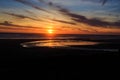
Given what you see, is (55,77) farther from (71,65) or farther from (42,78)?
(71,65)

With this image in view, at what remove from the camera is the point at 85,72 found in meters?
15.0

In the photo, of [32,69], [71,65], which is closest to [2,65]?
[32,69]

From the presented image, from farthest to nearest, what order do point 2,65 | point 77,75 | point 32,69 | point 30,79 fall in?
point 2,65
point 32,69
point 77,75
point 30,79

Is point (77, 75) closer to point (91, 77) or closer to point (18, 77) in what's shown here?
point (91, 77)

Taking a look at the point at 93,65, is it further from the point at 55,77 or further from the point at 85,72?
the point at 55,77

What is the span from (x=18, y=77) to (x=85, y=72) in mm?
4480

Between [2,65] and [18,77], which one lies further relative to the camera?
[2,65]

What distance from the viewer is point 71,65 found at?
17469mm

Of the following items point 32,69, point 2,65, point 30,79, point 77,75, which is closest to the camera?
point 30,79

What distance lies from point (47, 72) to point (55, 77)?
1.42 meters

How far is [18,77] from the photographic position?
1345 centimetres

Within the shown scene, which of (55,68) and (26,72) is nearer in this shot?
Answer: (26,72)

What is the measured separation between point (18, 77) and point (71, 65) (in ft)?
17.3

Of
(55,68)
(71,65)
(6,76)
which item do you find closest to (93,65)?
(71,65)
